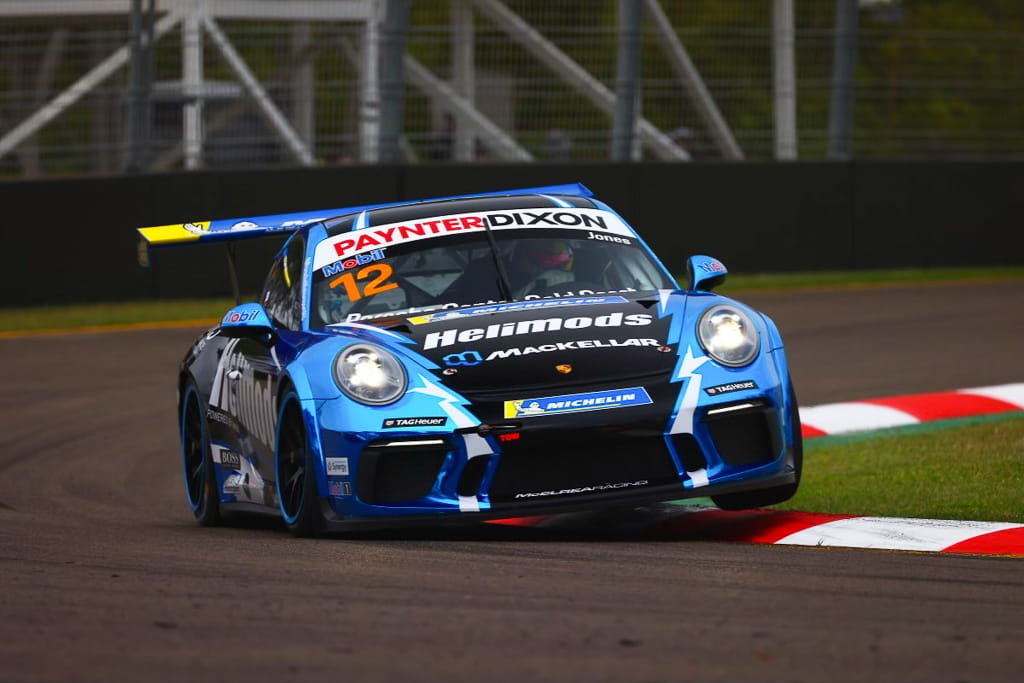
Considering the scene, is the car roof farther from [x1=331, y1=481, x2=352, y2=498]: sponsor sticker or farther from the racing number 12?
[x1=331, y1=481, x2=352, y2=498]: sponsor sticker

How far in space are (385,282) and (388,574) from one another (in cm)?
210

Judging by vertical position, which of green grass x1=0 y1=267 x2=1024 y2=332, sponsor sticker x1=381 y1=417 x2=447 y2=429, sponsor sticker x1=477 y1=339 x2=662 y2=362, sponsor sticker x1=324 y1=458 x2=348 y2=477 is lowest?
green grass x1=0 y1=267 x2=1024 y2=332

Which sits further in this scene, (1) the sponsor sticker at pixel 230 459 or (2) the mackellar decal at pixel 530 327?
(1) the sponsor sticker at pixel 230 459

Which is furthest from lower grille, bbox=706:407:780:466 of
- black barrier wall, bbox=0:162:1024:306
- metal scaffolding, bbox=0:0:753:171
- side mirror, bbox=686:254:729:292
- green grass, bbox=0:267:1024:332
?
metal scaffolding, bbox=0:0:753:171

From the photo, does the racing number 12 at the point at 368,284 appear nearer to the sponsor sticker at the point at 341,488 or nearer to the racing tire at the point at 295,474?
the racing tire at the point at 295,474

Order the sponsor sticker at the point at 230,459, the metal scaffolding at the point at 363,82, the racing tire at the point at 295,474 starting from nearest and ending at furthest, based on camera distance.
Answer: the racing tire at the point at 295,474 < the sponsor sticker at the point at 230,459 < the metal scaffolding at the point at 363,82

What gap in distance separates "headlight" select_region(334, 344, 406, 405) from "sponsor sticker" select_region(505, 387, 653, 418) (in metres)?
0.39

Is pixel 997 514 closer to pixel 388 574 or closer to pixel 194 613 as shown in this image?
pixel 388 574

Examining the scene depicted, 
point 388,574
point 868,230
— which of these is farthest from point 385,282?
point 868,230

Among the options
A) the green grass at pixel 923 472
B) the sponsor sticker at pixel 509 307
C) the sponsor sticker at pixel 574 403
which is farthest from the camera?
the green grass at pixel 923 472

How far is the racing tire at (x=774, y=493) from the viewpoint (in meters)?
6.68

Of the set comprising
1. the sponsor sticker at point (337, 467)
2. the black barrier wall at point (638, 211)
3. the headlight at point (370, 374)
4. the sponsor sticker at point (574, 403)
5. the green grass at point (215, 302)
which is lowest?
the green grass at point (215, 302)

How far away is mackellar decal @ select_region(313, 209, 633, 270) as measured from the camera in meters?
7.57

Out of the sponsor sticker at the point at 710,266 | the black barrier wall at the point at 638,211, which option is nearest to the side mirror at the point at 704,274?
the sponsor sticker at the point at 710,266
